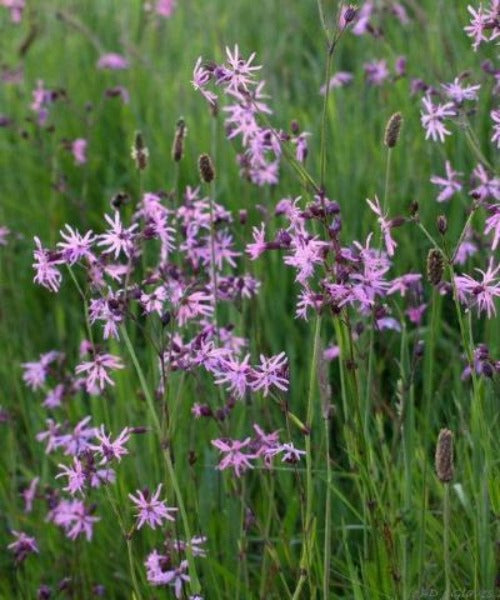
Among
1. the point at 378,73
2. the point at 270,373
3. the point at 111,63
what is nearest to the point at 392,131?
the point at 270,373

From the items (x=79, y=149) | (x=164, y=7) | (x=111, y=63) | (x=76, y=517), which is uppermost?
(x=164, y=7)

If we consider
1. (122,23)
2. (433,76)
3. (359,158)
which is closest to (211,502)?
(359,158)

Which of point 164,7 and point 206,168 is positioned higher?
point 164,7

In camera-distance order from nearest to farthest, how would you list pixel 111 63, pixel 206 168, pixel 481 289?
pixel 481 289 < pixel 206 168 < pixel 111 63

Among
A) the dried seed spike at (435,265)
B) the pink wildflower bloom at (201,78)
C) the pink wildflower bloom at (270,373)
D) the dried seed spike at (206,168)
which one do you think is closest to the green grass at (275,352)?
the pink wildflower bloom at (270,373)

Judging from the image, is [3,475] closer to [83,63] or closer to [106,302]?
[106,302]

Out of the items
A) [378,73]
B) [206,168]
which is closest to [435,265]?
[206,168]

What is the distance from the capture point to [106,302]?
181 centimetres

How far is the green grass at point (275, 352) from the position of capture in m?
1.99

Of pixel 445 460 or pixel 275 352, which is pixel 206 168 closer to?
pixel 445 460

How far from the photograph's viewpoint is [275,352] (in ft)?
→ 9.61

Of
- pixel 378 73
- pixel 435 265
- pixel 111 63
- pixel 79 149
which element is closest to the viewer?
pixel 435 265

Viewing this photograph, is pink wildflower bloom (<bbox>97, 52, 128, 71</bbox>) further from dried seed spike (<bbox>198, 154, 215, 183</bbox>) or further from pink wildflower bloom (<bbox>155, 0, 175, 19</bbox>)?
dried seed spike (<bbox>198, 154, 215, 183</bbox>)

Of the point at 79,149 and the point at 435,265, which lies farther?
the point at 79,149
